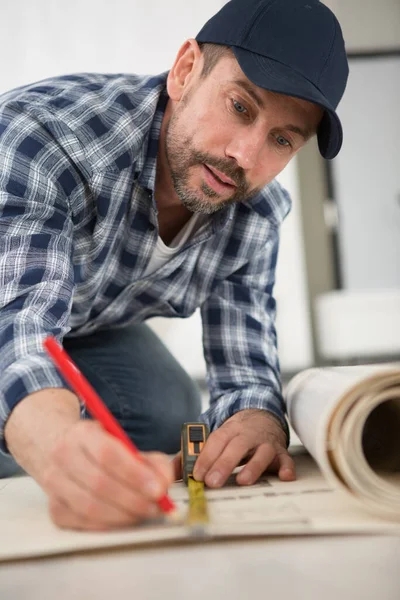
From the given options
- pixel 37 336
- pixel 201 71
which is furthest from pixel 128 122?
pixel 37 336

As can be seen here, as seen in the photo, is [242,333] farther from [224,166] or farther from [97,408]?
[97,408]

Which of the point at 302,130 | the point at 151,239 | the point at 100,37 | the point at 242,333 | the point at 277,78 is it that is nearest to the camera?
the point at 277,78

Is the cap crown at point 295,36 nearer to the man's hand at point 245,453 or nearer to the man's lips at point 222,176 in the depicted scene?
the man's lips at point 222,176

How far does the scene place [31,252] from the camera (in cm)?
84

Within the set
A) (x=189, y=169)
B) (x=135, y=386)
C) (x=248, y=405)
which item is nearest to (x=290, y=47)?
(x=189, y=169)

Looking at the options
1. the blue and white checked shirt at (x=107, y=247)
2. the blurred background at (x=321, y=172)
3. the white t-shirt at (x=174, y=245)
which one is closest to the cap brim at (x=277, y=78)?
the blue and white checked shirt at (x=107, y=247)

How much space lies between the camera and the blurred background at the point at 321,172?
353 cm

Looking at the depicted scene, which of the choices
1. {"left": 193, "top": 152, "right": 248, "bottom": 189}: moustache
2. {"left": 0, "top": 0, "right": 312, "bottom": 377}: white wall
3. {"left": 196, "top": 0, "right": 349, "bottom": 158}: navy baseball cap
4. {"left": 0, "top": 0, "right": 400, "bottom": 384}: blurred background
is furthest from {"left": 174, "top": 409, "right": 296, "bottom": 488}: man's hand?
{"left": 0, "top": 0, "right": 312, "bottom": 377}: white wall

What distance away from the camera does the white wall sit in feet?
11.5

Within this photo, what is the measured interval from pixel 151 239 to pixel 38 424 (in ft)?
2.14

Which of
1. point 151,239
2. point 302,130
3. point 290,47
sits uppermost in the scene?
point 290,47

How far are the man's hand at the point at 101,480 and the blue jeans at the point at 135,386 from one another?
3.13 ft

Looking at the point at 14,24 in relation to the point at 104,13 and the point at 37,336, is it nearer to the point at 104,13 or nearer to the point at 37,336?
the point at 104,13

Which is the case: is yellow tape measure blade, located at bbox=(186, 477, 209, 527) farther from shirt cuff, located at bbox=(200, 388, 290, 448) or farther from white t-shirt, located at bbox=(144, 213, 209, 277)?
white t-shirt, located at bbox=(144, 213, 209, 277)
